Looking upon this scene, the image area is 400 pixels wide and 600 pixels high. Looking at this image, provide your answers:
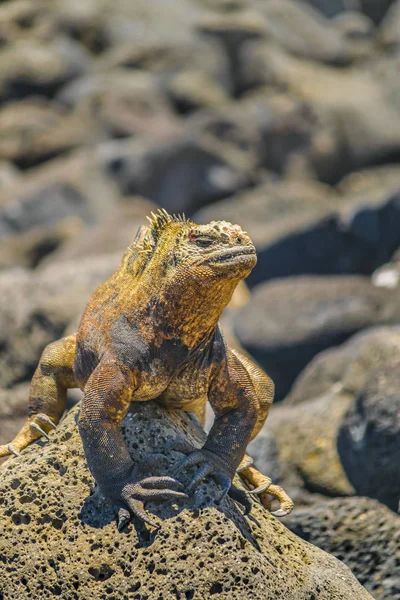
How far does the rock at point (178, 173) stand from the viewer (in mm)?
28891

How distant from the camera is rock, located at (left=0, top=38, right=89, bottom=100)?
119 ft

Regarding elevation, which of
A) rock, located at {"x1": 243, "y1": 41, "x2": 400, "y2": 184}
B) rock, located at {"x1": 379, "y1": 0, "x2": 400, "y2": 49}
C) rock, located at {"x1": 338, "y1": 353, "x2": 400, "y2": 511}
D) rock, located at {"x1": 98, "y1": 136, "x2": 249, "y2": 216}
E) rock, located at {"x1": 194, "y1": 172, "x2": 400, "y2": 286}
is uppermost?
rock, located at {"x1": 338, "y1": 353, "x2": 400, "y2": 511}

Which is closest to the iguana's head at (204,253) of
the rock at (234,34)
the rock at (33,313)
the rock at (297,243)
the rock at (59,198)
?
the rock at (33,313)

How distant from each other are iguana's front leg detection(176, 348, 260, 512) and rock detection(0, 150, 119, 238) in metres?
22.2

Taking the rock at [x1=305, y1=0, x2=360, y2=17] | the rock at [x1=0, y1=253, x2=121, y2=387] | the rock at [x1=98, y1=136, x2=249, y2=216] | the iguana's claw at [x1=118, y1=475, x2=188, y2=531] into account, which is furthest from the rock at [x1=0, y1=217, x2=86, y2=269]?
the rock at [x1=305, y1=0, x2=360, y2=17]

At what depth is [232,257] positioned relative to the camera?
569 cm

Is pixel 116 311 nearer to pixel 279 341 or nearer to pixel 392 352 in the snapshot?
pixel 392 352

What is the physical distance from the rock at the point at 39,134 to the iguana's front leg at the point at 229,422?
27.0m

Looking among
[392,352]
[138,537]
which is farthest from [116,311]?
[392,352]

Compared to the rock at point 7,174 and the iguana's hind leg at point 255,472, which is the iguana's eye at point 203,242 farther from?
the rock at point 7,174

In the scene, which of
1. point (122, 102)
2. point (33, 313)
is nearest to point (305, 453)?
point (33, 313)

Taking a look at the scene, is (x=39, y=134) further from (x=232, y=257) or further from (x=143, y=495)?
(x=143, y=495)

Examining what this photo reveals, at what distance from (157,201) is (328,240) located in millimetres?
9281

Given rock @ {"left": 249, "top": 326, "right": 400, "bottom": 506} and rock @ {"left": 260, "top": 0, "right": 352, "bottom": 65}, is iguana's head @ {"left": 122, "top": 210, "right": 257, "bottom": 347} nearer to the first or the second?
rock @ {"left": 249, "top": 326, "right": 400, "bottom": 506}
